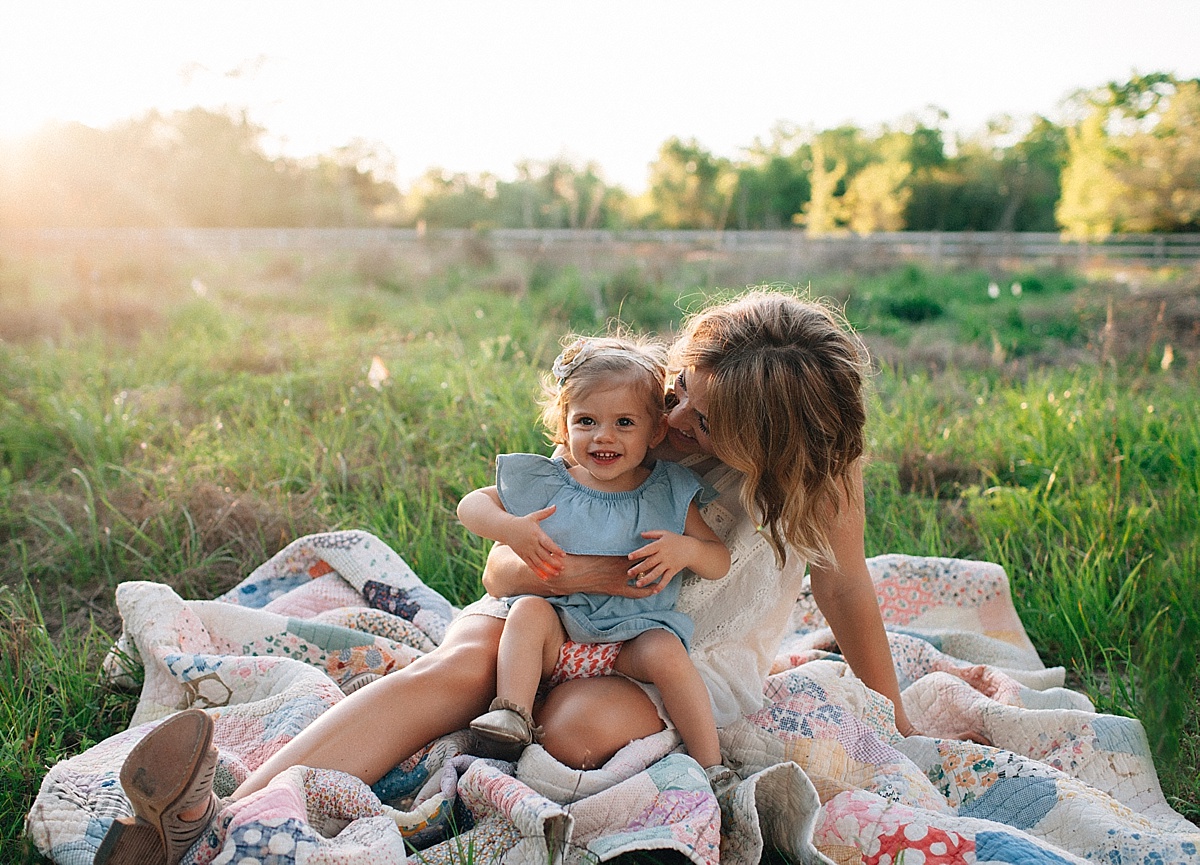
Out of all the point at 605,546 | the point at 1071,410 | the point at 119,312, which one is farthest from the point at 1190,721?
the point at 119,312

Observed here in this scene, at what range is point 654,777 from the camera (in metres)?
1.85

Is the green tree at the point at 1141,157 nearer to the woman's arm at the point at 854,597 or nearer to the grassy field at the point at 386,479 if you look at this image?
the grassy field at the point at 386,479

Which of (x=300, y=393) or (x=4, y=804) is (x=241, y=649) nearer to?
(x=4, y=804)

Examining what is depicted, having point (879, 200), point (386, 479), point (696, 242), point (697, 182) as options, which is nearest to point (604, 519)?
point (386, 479)

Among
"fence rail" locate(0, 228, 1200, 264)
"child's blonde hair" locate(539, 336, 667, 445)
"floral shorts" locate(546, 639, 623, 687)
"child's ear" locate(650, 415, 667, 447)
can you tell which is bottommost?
"floral shorts" locate(546, 639, 623, 687)

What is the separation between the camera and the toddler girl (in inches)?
77.3

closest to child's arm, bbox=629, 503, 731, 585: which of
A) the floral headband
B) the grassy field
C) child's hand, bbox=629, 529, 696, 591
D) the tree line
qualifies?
child's hand, bbox=629, 529, 696, 591

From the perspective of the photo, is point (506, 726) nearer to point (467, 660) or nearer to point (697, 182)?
point (467, 660)

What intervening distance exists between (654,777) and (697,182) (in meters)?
25.5

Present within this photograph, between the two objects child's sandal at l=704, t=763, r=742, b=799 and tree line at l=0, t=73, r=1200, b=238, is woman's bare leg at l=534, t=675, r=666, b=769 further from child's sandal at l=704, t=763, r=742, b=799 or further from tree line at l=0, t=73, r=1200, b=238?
Answer: tree line at l=0, t=73, r=1200, b=238

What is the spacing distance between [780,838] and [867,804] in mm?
192

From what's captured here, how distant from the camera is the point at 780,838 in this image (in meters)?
1.93

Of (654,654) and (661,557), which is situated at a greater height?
(661,557)

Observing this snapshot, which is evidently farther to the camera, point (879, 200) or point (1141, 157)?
point (879, 200)
